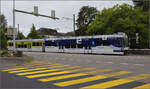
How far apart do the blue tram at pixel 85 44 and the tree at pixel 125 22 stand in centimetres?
548

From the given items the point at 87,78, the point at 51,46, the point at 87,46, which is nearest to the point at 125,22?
the point at 87,46

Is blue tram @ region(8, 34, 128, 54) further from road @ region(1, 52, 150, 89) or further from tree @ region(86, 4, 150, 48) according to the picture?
road @ region(1, 52, 150, 89)

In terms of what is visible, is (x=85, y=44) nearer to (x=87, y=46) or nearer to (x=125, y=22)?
(x=87, y=46)

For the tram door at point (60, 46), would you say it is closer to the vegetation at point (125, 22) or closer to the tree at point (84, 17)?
the vegetation at point (125, 22)

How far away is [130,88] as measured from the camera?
6234mm

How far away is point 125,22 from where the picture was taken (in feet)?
99.2

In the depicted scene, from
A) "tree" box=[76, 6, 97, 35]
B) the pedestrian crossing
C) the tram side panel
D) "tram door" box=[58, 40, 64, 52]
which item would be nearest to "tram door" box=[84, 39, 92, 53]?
"tram door" box=[58, 40, 64, 52]

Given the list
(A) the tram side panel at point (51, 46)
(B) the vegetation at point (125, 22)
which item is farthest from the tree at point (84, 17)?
(B) the vegetation at point (125, 22)

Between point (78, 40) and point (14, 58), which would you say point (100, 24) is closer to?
point (78, 40)

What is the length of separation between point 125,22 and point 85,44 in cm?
784

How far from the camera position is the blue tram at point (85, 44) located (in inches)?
1003

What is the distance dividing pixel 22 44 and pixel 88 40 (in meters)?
21.0

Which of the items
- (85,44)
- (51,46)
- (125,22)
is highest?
(125,22)

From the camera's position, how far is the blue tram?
25.5 meters
